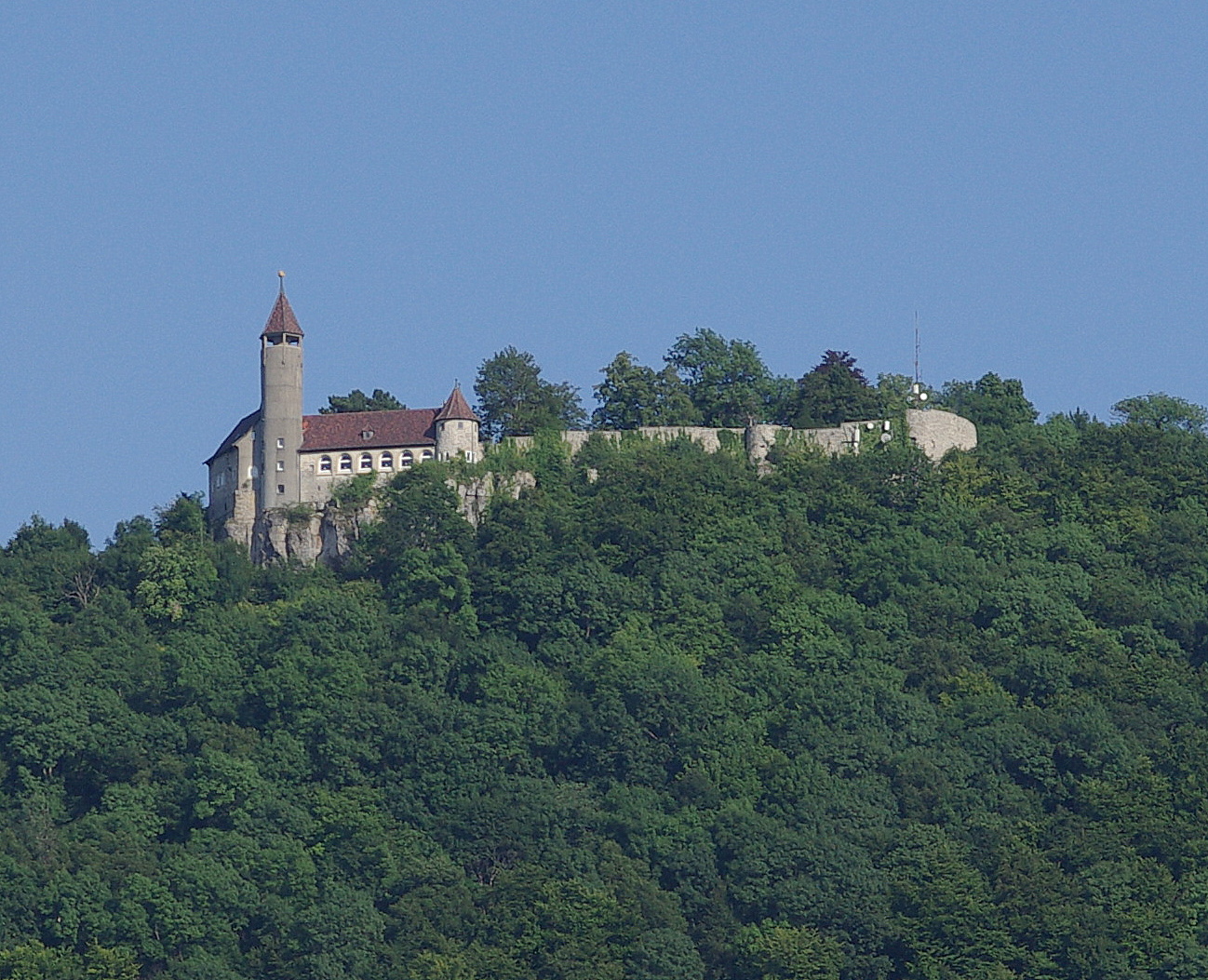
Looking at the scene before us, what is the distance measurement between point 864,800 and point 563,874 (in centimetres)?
743

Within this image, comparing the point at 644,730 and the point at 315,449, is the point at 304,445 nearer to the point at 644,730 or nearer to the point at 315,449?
the point at 315,449

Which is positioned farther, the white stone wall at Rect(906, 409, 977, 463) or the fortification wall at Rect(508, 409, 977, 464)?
the white stone wall at Rect(906, 409, 977, 463)

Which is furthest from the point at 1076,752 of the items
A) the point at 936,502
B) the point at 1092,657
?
the point at 936,502

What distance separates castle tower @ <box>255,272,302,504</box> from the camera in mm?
99188

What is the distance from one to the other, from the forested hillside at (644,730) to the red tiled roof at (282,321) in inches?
213

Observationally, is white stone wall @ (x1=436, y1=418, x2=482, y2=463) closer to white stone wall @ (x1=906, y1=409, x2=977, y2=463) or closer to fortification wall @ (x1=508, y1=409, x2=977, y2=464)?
fortification wall @ (x1=508, y1=409, x2=977, y2=464)

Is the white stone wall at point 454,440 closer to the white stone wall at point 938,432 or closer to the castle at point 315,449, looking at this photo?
the castle at point 315,449

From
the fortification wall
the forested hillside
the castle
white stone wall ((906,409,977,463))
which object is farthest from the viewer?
white stone wall ((906,409,977,463))

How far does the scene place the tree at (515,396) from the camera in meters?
103

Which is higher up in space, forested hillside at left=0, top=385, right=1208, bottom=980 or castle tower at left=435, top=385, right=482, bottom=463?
castle tower at left=435, top=385, right=482, bottom=463

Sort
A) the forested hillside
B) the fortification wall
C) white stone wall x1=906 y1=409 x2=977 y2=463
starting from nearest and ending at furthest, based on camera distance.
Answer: the forested hillside, the fortification wall, white stone wall x1=906 y1=409 x2=977 y2=463

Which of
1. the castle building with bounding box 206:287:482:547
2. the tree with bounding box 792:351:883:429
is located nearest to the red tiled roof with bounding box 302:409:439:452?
the castle building with bounding box 206:287:482:547

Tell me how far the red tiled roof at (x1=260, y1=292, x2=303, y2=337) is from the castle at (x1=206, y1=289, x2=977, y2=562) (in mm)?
Result: 25

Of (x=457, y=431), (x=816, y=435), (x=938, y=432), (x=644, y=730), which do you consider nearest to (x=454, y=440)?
(x=457, y=431)
